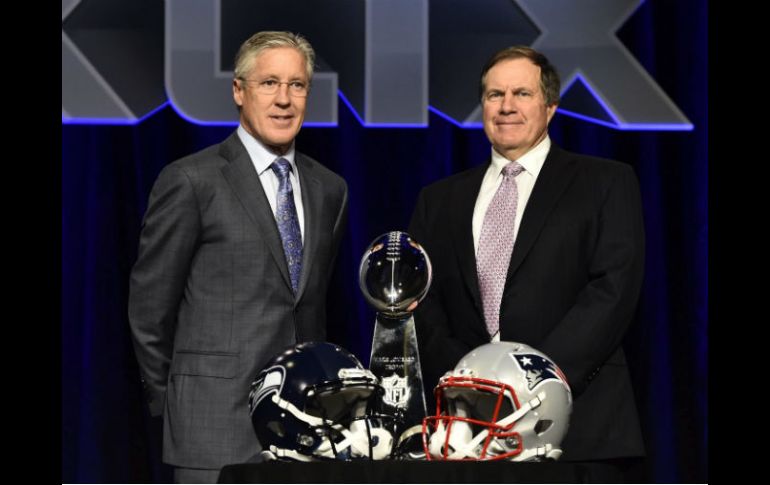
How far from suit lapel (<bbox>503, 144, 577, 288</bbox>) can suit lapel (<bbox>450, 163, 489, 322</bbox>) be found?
9 centimetres

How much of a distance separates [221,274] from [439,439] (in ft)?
3.18

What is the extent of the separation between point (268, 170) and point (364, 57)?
137 cm

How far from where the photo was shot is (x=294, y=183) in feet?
10.3

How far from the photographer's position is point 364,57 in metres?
4.36

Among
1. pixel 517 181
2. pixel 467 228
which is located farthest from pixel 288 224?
pixel 517 181

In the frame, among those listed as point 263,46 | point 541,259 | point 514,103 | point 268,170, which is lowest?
point 541,259

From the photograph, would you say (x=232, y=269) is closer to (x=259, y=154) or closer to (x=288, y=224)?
(x=288, y=224)

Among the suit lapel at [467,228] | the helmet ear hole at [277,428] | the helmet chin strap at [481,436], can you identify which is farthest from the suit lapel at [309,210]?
the helmet chin strap at [481,436]

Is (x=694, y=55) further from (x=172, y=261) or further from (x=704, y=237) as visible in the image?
(x=172, y=261)

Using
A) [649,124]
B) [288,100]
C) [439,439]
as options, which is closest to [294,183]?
[288,100]

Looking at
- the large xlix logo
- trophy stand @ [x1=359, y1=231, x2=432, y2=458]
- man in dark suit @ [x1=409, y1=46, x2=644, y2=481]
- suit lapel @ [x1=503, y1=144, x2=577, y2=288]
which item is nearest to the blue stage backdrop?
the large xlix logo

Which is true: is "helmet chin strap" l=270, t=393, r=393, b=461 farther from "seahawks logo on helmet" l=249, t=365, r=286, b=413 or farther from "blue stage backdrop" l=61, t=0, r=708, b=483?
"blue stage backdrop" l=61, t=0, r=708, b=483

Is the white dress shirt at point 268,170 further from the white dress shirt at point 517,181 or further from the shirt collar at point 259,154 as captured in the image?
the white dress shirt at point 517,181

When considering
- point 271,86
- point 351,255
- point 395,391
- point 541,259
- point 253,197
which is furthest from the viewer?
point 351,255
